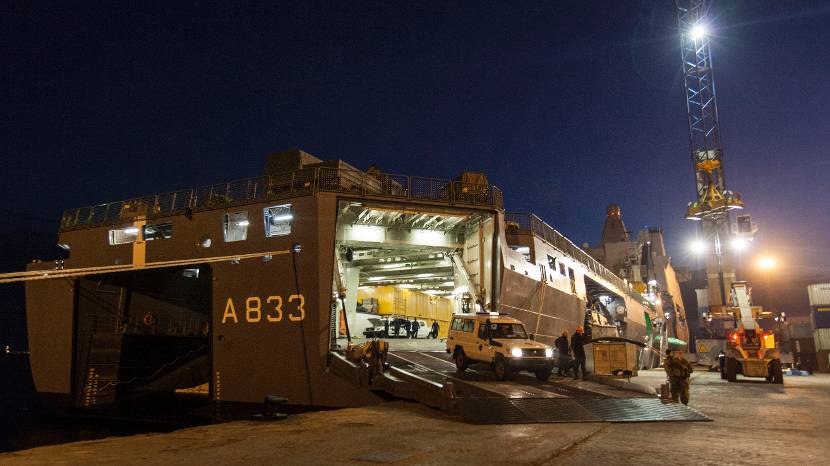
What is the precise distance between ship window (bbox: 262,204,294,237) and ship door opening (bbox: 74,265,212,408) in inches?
169

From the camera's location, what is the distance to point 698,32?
6069 cm

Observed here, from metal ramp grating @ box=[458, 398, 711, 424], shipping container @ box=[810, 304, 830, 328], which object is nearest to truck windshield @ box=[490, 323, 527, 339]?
metal ramp grating @ box=[458, 398, 711, 424]

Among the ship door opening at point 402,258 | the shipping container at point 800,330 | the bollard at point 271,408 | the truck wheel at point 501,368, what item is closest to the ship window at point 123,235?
the ship door opening at point 402,258

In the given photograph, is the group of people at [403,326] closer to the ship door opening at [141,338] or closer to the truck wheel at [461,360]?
the ship door opening at [141,338]

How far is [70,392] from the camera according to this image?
23.7 m

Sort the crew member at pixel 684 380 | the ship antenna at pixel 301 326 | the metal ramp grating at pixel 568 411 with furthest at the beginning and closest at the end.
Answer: the ship antenna at pixel 301 326 → the crew member at pixel 684 380 → the metal ramp grating at pixel 568 411

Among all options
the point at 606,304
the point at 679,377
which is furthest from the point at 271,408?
the point at 606,304

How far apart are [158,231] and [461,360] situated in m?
15.2

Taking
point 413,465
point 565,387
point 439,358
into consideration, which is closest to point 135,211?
point 439,358

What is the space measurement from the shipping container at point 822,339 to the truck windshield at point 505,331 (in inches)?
1540

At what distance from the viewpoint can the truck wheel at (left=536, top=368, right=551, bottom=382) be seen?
17214 millimetres

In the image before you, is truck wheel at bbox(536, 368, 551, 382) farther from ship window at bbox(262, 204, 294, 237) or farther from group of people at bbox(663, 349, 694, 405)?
ship window at bbox(262, 204, 294, 237)

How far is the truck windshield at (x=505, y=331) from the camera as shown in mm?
17984

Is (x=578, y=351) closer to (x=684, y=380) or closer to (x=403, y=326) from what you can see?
(x=684, y=380)
